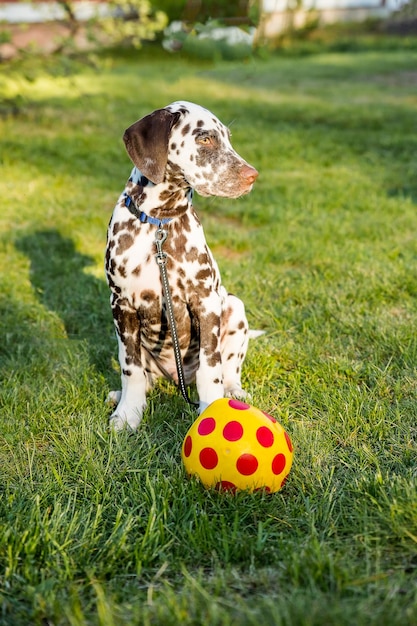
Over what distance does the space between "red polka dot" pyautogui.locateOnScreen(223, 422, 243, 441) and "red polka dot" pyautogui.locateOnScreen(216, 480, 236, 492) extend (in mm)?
181

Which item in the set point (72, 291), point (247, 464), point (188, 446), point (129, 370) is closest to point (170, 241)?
point (129, 370)

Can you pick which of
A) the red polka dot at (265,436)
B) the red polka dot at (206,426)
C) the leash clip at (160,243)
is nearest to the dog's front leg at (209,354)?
the leash clip at (160,243)

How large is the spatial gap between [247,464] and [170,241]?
45.7 inches

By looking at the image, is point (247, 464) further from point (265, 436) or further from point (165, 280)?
point (165, 280)

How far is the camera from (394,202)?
739 centimetres

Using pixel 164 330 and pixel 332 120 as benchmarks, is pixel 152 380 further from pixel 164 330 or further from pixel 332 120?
pixel 332 120

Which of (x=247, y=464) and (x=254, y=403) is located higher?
(x=247, y=464)

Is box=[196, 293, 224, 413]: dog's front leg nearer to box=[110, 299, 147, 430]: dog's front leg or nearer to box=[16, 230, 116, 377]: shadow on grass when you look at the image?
box=[110, 299, 147, 430]: dog's front leg

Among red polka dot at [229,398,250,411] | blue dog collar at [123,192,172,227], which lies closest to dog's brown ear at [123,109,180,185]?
blue dog collar at [123,192,172,227]

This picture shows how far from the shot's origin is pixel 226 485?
295 centimetres

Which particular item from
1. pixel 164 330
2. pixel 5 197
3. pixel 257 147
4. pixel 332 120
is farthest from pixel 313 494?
pixel 332 120

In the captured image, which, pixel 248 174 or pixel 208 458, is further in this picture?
pixel 248 174

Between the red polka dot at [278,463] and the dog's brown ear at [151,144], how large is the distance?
4.50ft

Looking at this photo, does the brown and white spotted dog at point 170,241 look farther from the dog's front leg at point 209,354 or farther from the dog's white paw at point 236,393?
the dog's white paw at point 236,393
